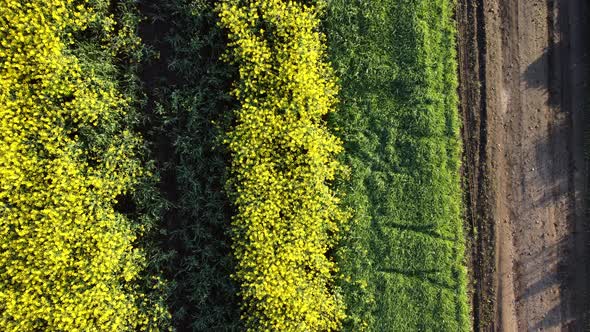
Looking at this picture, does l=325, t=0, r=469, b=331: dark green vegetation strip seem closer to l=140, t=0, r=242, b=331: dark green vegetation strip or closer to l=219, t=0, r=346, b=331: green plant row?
l=219, t=0, r=346, b=331: green plant row

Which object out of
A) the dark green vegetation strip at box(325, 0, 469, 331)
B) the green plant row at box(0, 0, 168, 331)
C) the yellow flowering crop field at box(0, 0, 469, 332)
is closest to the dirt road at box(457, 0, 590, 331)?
the yellow flowering crop field at box(0, 0, 469, 332)

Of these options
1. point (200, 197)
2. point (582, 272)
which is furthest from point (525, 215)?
point (200, 197)

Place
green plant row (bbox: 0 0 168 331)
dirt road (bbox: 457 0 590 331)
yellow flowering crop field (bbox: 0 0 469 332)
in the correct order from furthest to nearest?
1. dirt road (bbox: 457 0 590 331)
2. yellow flowering crop field (bbox: 0 0 469 332)
3. green plant row (bbox: 0 0 168 331)

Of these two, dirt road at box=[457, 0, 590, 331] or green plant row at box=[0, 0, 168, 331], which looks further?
dirt road at box=[457, 0, 590, 331]

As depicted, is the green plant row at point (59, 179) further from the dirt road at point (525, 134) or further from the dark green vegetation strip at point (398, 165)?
the dirt road at point (525, 134)

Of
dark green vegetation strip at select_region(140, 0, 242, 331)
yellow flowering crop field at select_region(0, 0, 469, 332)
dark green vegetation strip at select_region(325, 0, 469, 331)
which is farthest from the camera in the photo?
dark green vegetation strip at select_region(325, 0, 469, 331)
